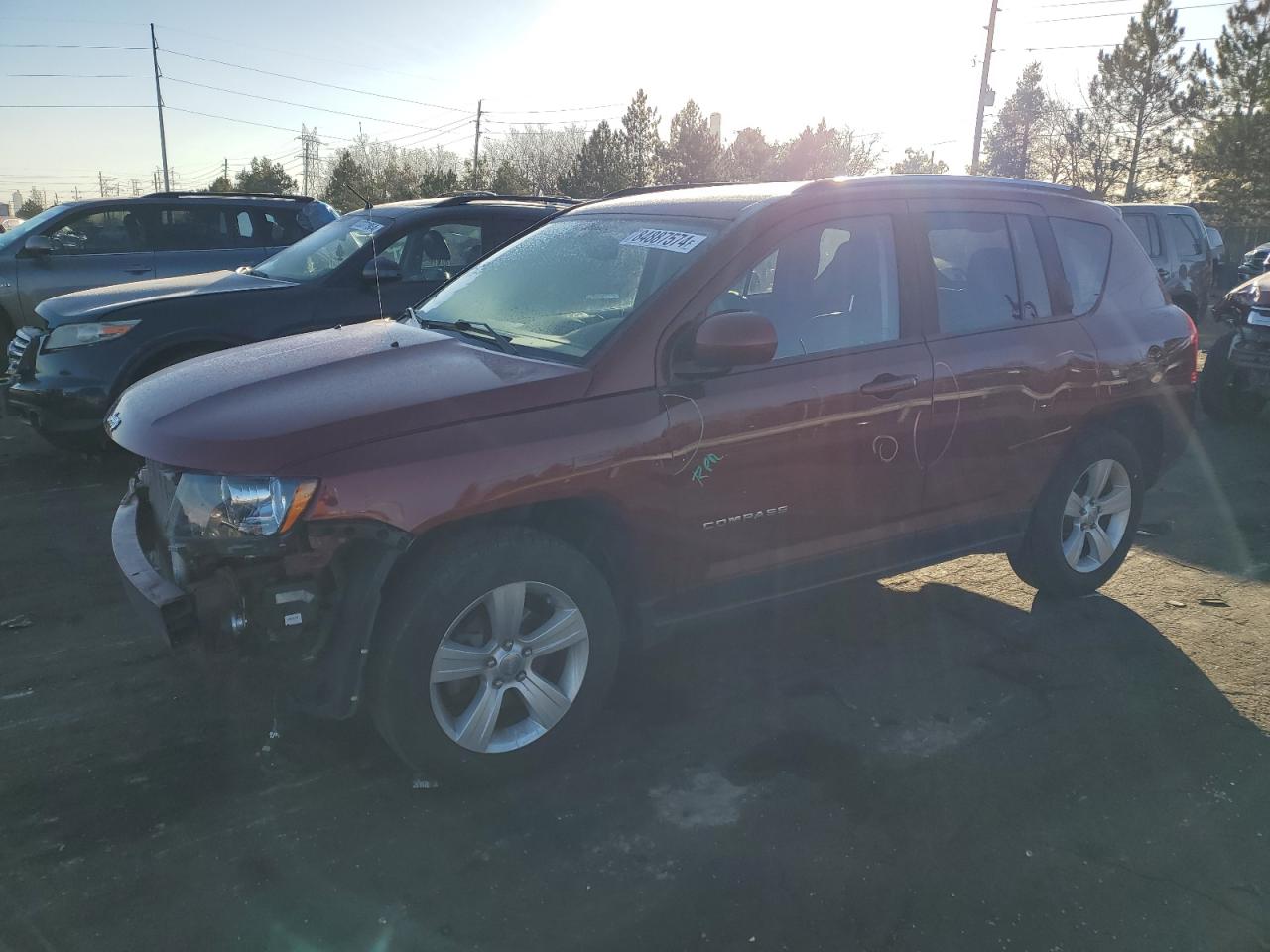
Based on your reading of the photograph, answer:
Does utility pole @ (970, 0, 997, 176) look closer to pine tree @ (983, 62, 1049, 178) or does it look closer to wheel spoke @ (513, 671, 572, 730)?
pine tree @ (983, 62, 1049, 178)

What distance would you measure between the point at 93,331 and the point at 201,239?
12.6 feet

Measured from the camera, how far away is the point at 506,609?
303cm

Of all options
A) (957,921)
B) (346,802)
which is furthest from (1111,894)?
(346,802)

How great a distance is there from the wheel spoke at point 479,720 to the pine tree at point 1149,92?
48651 mm

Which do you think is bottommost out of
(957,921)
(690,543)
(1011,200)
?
(957,921)

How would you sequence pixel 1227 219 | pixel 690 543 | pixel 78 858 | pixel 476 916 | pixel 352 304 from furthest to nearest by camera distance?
pixel 1227 219
pixel 352 304
pixel 690 543
pixel 78 858
pixel 476 916

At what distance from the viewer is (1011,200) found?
4.39 metres

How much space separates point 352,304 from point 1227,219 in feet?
144

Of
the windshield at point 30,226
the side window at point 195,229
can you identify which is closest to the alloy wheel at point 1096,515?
the side window at point 195,229

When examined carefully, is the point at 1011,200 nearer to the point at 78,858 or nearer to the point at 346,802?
the point at 346,802

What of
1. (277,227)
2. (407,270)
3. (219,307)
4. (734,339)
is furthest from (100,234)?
(734,339)

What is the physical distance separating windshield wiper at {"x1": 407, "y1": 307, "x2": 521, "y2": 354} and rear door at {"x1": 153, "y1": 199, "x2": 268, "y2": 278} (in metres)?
6.20

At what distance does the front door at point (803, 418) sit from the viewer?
3340 mm

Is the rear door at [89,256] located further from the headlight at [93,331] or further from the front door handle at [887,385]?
the front door handle at [887,385]
